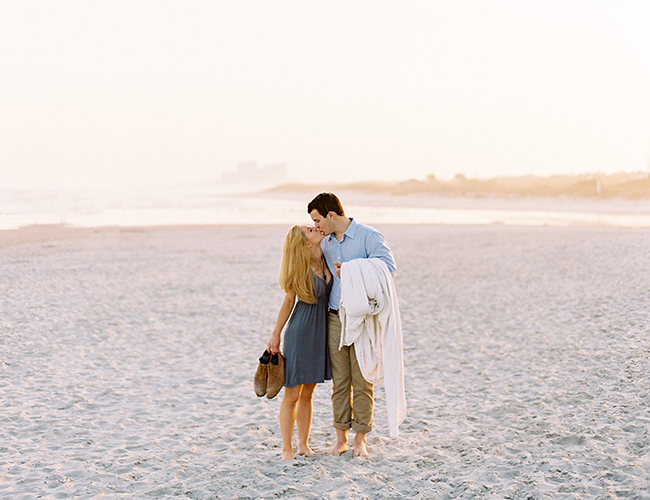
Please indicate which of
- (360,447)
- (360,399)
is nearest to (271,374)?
(360,399)

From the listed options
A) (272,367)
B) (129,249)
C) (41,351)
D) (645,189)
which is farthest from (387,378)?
(645,189)

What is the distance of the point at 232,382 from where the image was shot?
6387 millimetres

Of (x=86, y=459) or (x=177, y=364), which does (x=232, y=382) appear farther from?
(x=86, y=459)

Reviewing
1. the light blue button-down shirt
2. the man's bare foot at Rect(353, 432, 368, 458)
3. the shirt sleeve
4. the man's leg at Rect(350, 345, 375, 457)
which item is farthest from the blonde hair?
the man's bare foot at Rect(353, 432, 368, 458)

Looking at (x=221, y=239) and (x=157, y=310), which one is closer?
(x=157, y=310)

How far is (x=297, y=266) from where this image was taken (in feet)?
12.8

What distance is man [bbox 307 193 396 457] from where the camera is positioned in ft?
12.9

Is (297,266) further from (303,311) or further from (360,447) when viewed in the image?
(360,447)

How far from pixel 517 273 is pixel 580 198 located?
1611 inches

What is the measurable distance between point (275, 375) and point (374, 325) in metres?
0.79

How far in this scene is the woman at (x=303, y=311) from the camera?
3926 millimetres

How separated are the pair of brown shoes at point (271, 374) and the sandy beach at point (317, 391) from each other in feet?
1.98

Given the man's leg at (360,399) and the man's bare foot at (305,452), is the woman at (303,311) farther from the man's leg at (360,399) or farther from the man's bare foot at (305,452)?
the man's bare foot at (305,452)

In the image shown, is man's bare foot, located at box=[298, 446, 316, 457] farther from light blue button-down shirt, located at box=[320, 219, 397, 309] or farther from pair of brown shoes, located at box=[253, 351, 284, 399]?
light blue button-down shirt, located at box=[320, 219, 397, 309]
